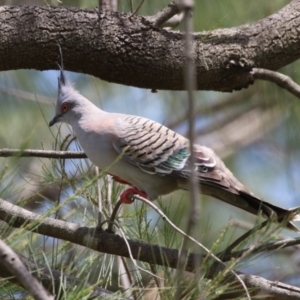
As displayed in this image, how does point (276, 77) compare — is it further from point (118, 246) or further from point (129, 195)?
point (118, 246)

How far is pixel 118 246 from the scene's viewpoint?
6.46 ft

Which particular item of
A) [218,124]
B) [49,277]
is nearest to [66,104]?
[49,277]

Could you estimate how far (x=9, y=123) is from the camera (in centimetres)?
390

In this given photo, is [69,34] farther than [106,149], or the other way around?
[106,149]

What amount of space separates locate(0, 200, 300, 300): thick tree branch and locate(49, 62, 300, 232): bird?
262 millimetres

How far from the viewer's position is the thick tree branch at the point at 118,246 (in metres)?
1.78

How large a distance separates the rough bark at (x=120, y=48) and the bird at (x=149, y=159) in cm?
15

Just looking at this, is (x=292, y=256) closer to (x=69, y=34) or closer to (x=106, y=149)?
(x=106, y=149)

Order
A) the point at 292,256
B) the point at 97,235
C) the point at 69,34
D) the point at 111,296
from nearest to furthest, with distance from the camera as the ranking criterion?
1. the point at 111,296
2. the point at 97,235
3. the point at 69,34
4. the point at 292,256

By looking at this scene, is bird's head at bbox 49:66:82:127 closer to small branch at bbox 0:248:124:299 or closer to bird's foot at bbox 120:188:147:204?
bird's foot at bbox 120:188:147:204

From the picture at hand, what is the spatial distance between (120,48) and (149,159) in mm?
406

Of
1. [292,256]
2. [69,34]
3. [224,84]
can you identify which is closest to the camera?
[69,34]

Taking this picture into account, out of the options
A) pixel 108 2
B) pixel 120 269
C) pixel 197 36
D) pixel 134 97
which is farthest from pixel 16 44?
pixel 134 97

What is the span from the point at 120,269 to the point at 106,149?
456 mm
